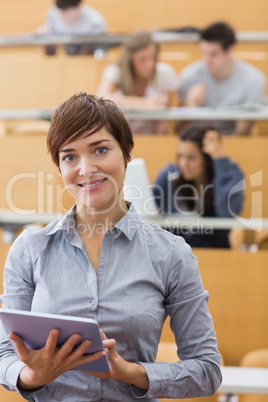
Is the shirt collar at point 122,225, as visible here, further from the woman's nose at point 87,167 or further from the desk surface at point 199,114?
the desk surface at point 199,114

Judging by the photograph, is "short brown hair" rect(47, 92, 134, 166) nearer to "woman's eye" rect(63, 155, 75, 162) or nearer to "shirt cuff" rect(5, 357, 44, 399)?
"woman's eye" rect(63, 155, 75, 162)

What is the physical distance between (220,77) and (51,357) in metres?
1.19

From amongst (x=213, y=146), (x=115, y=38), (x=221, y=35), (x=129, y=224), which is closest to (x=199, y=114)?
(x=213, y=146)

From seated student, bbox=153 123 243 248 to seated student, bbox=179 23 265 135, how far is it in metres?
0.26

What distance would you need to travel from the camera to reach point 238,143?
1.29 m

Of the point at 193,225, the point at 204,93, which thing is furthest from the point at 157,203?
→ the point at 204,93

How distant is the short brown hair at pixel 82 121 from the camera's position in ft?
1.56

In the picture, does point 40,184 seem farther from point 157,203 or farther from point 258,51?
point 258,51

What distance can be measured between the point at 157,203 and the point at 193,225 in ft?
0.32

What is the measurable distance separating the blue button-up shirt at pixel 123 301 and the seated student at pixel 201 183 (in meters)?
0.62

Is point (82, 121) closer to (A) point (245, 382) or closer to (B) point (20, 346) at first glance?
(B) point (20, 346)

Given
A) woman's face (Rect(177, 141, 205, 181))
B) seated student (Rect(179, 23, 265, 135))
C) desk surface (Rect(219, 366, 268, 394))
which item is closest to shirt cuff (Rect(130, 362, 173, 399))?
desk surface (Rect(219, 366, 268, 394))

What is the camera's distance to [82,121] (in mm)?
477
